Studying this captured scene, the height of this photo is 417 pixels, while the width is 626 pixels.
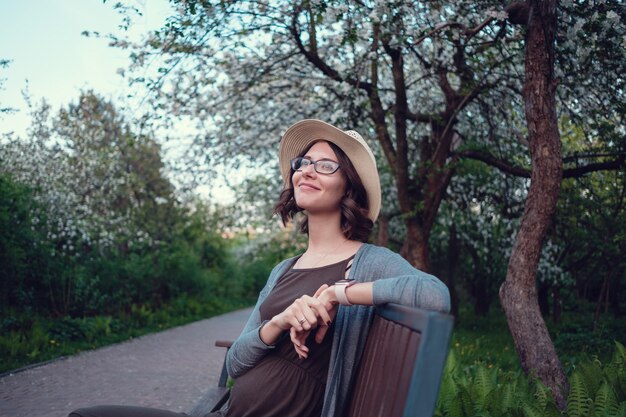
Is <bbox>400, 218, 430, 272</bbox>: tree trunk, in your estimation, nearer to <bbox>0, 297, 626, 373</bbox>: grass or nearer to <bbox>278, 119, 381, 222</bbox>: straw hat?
<bbox>0, 297, 626, 373</bbox>: grass

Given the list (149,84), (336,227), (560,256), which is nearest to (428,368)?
(336,227)

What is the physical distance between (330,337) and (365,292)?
48cm

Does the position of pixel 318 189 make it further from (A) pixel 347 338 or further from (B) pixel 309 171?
(A) pixel 347 338

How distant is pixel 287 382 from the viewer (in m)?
2.15

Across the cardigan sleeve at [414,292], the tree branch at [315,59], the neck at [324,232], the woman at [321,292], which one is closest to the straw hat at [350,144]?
the woman at [321,292]

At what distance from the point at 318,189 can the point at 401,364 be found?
109 centimetres

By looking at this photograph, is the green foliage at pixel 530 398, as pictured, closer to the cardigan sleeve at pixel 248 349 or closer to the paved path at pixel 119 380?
the cardigan sleeve at pixel 248 349

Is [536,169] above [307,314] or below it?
above

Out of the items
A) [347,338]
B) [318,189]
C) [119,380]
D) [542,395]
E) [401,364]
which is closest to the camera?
[401,364]

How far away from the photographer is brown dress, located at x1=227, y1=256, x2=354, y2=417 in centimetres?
213

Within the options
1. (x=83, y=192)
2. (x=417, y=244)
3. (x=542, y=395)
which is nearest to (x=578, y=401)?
(x=542, y=395)

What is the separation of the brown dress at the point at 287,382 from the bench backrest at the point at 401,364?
0.16 metres

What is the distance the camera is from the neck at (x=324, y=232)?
97.1 inches

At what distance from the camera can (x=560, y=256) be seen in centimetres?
1276
